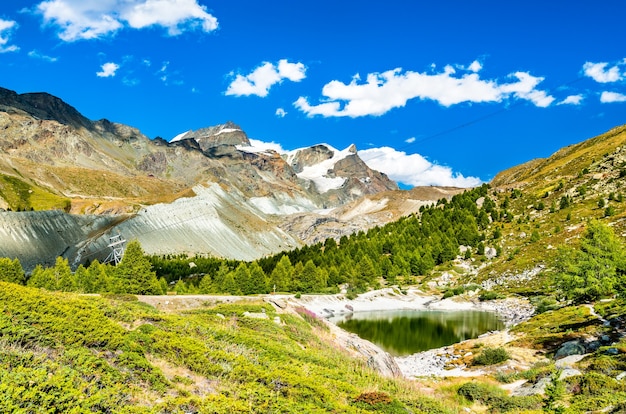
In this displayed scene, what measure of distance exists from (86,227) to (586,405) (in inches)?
7063

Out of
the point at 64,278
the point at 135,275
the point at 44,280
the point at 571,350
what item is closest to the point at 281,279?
the point at 135,275

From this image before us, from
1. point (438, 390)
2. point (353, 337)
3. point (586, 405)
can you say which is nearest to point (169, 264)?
point (353, 337)

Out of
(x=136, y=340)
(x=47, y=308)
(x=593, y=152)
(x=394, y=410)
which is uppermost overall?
(x=593, y=152)

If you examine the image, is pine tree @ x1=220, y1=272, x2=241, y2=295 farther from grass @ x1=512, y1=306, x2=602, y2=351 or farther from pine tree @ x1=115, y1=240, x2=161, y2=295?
grass @ x1=512, y1=306, x2=602, y2=351

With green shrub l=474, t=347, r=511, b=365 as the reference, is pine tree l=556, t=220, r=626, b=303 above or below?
above

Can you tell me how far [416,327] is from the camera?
7062 centimetres

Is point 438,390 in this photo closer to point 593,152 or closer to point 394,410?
point 394,410

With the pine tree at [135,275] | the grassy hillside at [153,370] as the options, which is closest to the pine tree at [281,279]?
the pine tree at [135,275]

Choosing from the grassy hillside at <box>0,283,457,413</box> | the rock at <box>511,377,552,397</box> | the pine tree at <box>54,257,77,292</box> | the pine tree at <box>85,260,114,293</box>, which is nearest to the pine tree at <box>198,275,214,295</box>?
the pine tree at <box>85,260,114,293</box>

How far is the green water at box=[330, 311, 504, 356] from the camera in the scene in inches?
2262

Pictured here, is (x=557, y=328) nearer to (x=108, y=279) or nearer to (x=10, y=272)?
(x=108, y=279)

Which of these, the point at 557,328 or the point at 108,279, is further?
the point at 108,279

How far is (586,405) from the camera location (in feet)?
63.0

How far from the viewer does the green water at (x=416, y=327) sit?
2262 inches
